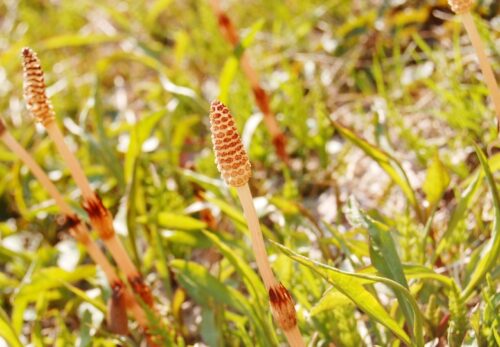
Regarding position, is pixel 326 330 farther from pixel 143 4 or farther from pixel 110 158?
pixel 143 4

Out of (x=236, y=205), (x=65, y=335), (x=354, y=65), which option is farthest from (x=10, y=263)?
(x=354, y=65)

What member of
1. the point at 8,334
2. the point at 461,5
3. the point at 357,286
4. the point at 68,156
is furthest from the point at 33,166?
the point at 461,5

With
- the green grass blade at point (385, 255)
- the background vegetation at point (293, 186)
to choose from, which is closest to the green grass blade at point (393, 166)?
the background vegetation at point (293, 186)

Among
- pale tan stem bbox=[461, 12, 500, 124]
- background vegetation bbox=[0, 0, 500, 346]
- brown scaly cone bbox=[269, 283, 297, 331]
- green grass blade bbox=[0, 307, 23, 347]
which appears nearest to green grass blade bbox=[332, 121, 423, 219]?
background vegetation bbox=[0, 0, 500, 346]

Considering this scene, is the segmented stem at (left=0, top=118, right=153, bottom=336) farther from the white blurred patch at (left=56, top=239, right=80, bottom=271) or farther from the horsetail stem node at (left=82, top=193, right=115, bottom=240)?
the white blurred patch at (left=56, top=239, right=80, bottom=271)

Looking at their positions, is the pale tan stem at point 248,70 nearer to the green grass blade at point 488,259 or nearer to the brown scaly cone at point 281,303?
the green grass blade at point 488,259

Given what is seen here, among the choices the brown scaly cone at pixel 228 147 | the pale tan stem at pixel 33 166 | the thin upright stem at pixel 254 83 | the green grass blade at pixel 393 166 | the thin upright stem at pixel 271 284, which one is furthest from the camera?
the thin upright stem at pixel 254 83
